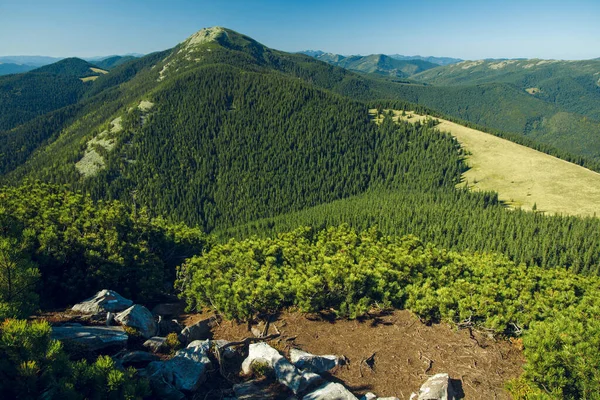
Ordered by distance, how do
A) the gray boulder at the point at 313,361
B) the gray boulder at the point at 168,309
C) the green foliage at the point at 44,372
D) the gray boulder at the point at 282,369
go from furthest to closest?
the gray boulder at the point at 168,309, the gray boulder at the point at 313,361, the gray boulder at the point at 282,369, the green foliage at the point at 44,372

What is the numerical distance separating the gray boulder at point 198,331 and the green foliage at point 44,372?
638 inches

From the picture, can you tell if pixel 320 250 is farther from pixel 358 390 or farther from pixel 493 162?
pixel 493 162

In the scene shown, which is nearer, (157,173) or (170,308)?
(170,308)

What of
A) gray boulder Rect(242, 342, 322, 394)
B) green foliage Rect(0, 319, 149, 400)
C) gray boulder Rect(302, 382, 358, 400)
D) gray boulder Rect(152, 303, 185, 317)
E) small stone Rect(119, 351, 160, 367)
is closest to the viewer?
green foliage Rect(0, 319, 149, 400)

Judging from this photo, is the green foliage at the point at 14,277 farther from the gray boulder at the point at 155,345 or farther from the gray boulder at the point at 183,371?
the gray boulder at the point at 155,345

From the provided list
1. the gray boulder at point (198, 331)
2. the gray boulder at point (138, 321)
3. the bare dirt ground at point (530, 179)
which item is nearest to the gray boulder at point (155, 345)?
the gray boulder at point (138, 321)

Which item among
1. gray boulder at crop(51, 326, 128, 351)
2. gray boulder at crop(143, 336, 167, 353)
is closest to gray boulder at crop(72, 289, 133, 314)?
gray boulder at crop(51, 326, 128, 351)

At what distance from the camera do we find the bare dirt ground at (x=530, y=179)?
122m

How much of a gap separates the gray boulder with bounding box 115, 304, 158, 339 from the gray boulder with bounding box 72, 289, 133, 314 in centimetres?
374

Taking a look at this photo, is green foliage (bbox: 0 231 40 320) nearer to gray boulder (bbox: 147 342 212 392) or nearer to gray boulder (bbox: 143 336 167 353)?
gray boulder (bbox: 147 342 212 392)

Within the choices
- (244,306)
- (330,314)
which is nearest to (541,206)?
(330,314)

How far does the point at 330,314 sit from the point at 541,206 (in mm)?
127937

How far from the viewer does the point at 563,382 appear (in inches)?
762

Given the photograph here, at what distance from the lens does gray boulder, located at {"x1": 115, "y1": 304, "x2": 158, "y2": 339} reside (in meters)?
26.9
